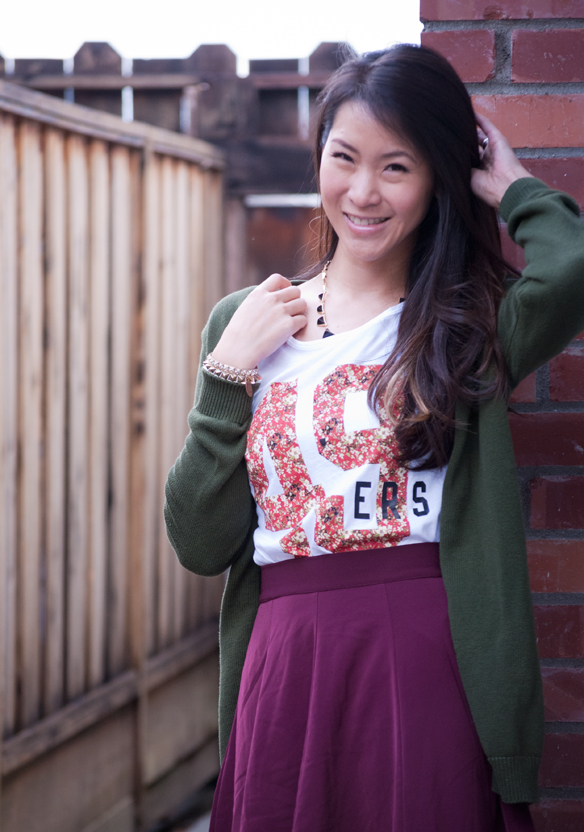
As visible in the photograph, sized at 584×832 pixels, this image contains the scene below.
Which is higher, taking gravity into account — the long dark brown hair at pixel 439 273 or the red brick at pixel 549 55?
the red brick at pixel 549 55

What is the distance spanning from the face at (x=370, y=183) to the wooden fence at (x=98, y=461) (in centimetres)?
145

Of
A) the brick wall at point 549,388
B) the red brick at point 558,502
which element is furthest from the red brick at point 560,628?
the red brick at point 558,502

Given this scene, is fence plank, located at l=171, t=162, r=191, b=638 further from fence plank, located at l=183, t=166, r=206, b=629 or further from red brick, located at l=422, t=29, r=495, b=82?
red brick, located at l=422, t=29, r=495, b=82

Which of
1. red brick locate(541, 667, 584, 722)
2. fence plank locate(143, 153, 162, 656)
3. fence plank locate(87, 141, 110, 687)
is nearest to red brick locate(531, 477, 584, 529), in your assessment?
red brick locate(541, 667, 584, 722)

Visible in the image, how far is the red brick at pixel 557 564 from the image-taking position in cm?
167

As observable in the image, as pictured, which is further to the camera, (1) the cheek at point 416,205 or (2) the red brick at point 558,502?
(2) the red brick at point 558,502

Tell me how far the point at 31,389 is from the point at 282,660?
1678 mm

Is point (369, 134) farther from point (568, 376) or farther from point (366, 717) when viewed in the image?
point (366, 717)

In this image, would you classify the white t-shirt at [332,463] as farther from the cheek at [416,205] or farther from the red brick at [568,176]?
the red brick at [568,176]

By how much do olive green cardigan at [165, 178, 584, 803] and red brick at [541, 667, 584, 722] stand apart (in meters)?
0.37

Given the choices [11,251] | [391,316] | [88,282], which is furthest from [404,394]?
[88,282]

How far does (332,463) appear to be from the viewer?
144 centimetres

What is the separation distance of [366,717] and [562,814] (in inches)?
22.9

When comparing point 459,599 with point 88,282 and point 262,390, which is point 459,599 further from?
point 88,282
